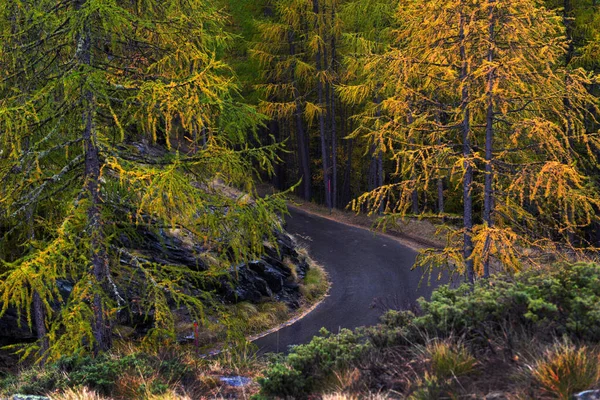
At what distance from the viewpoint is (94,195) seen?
24.8ft

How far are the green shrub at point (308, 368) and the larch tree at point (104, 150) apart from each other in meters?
2.17

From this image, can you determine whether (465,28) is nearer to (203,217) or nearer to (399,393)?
(203,217)

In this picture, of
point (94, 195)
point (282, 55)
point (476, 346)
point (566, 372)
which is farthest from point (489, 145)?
point (282, 55)

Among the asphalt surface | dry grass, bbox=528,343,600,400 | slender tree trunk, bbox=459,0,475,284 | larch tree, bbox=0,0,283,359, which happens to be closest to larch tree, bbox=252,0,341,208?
the asphalt surface

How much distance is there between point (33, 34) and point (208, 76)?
3422 mm

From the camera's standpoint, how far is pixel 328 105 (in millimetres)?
30172

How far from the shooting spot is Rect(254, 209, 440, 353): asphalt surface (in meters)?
13.6

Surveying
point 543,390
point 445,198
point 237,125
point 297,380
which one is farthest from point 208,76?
point 445,198

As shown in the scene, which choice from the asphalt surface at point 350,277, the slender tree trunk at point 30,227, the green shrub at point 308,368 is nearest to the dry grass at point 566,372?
the green shrub at point 308,368

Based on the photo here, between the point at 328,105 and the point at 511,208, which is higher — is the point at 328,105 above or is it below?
above

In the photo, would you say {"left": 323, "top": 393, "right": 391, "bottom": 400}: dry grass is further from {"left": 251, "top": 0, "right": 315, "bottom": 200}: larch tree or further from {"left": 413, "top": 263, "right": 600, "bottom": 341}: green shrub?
{"left": 251, "top": 0, "right": 315, "bottom": 200}: larch tree

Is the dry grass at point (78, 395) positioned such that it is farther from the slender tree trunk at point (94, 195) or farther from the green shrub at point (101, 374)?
the slender tree trunk at point (94, 195)

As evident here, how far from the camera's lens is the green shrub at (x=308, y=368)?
18.3 ft

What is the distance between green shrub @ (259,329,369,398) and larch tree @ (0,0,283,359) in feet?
7.13
